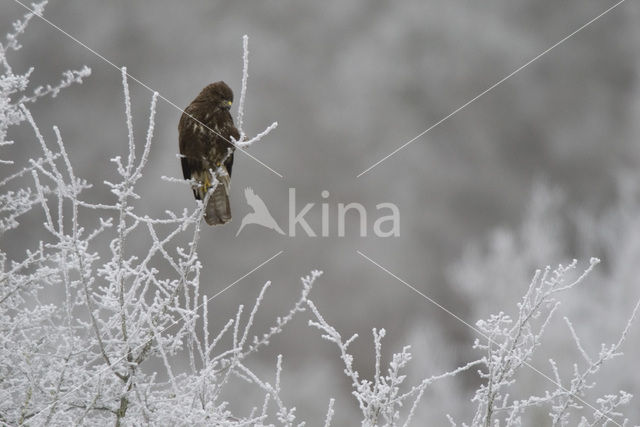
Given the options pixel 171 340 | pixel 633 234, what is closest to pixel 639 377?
pixel 633 234

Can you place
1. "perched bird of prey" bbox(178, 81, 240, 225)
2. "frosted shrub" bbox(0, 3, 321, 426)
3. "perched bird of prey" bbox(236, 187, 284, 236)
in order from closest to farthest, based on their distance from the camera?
"frosted shrub" bbox(0, 3, 321, 426) → "perched bird of prey" bbox(178, 81, 240, 225) → "perched bird of prey" bbox(236, 187, 284, 236)

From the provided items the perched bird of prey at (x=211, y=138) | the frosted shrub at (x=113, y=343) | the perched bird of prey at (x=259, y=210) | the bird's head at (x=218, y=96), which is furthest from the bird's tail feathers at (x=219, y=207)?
the frosted shrub at (x=113, y=343)

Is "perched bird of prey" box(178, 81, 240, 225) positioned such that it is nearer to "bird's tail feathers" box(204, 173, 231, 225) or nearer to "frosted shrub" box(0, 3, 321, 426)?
"bird's tail feathers" box(204, 173, 231, 225)

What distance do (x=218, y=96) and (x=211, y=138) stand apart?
0.29 metres

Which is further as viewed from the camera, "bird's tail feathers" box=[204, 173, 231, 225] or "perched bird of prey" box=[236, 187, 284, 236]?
"perched bird of prey" box=[236, 187, 284, 236]

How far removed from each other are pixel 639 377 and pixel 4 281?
936 centimetres

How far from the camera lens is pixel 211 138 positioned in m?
4.46

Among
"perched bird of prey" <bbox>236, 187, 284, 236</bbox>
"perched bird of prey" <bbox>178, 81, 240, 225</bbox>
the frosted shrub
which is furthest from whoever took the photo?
"perched bird of prey" <bbox>236, 187, 284, 236</bbox>

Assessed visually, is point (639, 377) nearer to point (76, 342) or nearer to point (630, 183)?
point (630, 183)

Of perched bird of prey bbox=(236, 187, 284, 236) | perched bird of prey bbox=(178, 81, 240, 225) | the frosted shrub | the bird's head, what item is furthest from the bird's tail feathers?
the frosted shrub

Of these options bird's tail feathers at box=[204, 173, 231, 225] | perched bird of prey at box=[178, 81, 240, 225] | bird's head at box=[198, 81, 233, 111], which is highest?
bird's head at box=[198, 81, 233, 111]

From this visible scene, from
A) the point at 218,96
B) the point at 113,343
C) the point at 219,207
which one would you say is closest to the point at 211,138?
the point at 218,96

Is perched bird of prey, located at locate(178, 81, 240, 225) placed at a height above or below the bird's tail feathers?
above

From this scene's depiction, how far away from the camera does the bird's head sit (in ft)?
14.8
